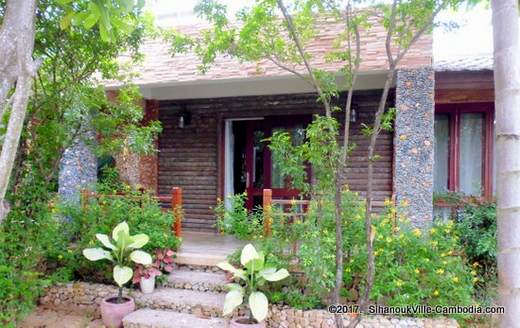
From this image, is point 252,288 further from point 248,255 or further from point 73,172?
point 73,172

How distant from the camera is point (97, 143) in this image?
5504mm

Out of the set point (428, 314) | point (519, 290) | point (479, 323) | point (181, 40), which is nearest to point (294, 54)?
point (181, 40)

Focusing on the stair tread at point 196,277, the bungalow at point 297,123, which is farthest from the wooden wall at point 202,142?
the stair tread at point 196,277

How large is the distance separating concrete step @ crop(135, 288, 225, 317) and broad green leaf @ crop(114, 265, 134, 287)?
42cm

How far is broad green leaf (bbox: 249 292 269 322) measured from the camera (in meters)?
3.95

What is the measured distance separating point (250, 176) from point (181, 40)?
12.4ft

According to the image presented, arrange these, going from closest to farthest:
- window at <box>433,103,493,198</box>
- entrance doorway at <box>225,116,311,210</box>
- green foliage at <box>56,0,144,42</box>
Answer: green foliage at <box>56,0,144,42</box> < window at <box>433,103,493,198</box> < entrance doorway at <box>225,116,311,210</box>

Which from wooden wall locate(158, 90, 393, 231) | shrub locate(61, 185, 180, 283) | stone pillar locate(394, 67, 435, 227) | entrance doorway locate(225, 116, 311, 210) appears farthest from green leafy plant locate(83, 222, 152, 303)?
stone pillar locate(394, 67, 435, 227)

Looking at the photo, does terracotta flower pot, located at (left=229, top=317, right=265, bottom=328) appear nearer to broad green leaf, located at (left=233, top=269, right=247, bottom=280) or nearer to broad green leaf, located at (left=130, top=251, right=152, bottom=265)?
broad green leaf, located at (left=233, top=269, right=247, bottom=280)

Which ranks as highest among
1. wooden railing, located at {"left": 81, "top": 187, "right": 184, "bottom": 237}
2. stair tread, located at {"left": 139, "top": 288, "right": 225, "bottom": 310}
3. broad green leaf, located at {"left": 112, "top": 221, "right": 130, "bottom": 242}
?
wooden railing, located at {"left": 81, "top": 187, "right": 184, "bottom": 237}

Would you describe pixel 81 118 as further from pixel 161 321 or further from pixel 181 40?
pixel 161 321

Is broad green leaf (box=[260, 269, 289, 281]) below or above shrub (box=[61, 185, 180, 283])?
below

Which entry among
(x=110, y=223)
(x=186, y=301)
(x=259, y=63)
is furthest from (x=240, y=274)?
(x=259, y=63)

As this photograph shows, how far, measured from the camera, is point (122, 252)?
480 centimetres
